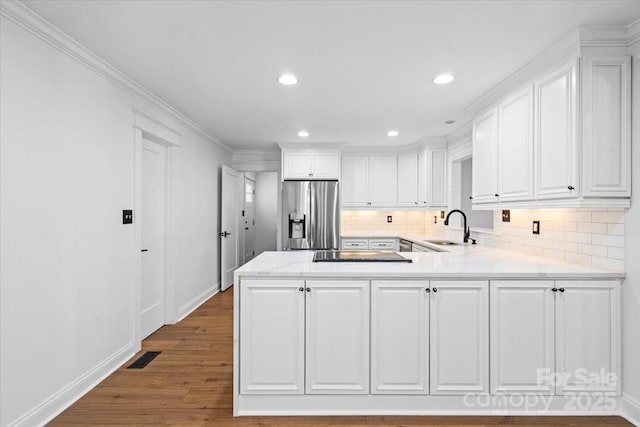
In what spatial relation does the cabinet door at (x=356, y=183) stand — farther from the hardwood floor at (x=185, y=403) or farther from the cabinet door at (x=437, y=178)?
the hardwood floor at (x=185, y=403)

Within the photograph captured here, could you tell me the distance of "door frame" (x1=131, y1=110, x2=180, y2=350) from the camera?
2.86 metres

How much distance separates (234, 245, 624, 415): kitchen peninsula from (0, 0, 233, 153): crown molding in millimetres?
1834

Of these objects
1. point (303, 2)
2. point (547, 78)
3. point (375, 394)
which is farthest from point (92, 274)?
point (547, 78)

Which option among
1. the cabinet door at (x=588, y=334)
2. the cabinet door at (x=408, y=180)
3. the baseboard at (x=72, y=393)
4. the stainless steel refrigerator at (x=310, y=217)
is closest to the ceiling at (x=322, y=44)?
the cabinet door at (x=588, y=334)

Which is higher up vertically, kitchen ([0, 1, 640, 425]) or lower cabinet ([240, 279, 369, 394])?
kitchen ([0, 1, 640, 425])

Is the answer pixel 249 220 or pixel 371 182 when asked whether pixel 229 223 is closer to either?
pixel 249 220

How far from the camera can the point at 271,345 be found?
205 centimetres

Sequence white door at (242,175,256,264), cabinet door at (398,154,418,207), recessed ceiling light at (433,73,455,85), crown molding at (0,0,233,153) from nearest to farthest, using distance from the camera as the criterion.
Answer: crown molding at (0,0,233,153) → recessed ceiling light at (433,73,455,85) → cabinet door at (398,154,418,207) → white door at (242,175,256,264)

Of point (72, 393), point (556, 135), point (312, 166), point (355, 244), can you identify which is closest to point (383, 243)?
point (355, 244)

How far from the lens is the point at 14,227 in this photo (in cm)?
175

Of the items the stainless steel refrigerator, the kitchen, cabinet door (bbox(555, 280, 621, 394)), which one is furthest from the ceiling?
the stainless steel refrigerator

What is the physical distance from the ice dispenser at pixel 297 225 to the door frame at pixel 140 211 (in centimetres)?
185

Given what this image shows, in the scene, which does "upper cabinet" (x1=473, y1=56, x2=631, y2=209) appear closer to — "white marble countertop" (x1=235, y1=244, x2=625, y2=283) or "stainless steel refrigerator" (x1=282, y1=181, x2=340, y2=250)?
"white marble countertop" (x1=235, y1=244, x2=625, y2=283)

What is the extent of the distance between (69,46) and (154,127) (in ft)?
3.70
